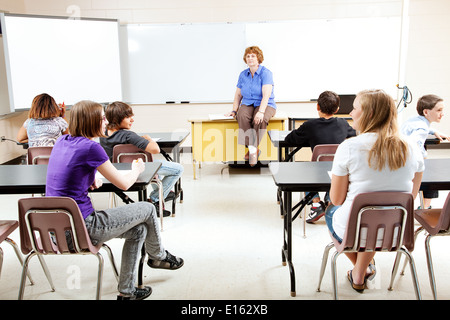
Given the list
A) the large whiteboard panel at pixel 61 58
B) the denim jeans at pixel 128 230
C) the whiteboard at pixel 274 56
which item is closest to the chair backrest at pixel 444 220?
Result: the denim jeans at pixel 128 230

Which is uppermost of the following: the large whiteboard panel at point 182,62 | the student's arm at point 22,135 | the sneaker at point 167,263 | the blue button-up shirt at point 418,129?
the large whiteboard panel at point 182,62

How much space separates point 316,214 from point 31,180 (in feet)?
7.19

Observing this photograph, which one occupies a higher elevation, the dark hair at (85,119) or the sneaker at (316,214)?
the dark hair at (85,119)

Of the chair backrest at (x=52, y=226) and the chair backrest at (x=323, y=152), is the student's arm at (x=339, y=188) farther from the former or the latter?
the chair backrest at (x=52, y=226)

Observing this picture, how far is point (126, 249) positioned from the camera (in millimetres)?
2152

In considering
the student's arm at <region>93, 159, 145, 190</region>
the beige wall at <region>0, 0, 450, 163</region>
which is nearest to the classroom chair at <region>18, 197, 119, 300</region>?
the student's arm at <region>93, 159, 145, 190</region>

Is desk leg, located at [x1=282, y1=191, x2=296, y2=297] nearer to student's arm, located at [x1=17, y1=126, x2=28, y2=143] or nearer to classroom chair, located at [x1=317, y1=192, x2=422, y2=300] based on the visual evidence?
classroom chair, located at [x1=317, y1=192, x2=422, y2=300]

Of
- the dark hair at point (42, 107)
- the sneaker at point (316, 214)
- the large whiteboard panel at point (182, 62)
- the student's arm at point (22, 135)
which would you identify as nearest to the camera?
the sneaker at point (316, 214)

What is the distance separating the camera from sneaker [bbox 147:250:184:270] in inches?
96.1

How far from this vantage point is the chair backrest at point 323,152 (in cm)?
298

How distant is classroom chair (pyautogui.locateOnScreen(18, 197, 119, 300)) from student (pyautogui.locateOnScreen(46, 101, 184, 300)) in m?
0.08

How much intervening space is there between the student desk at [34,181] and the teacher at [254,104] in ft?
7.66

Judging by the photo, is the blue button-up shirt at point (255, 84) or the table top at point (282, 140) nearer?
the table top at point (282, 140)

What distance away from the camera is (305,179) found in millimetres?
2166
